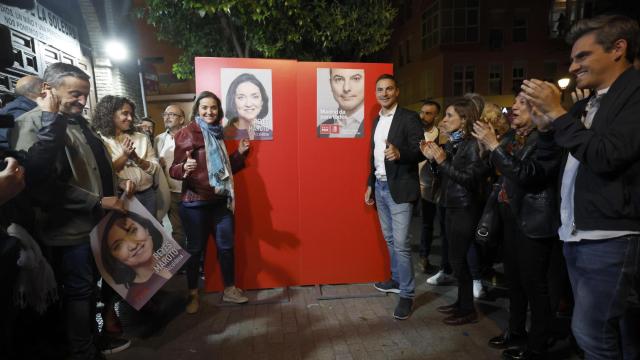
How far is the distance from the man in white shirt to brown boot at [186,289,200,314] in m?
1.15

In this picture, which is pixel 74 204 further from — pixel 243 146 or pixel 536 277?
pixel 536 277

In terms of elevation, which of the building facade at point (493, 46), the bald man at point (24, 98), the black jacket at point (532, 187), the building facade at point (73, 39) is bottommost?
the black jacket at point (532, 187)

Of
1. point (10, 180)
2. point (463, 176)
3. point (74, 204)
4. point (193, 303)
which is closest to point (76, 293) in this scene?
point (74, 204)

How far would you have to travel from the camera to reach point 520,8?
2209 cm

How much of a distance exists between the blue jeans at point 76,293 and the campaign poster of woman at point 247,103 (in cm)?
177

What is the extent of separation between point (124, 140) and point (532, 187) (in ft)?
11.0

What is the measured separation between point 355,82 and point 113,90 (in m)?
8.30

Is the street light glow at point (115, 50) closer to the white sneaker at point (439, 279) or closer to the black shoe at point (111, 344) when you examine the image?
the black shoe at point (111, 344)

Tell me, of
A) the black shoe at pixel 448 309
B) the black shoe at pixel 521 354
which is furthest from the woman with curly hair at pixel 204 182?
the black shoe at pixel 521 354

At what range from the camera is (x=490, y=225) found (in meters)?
2.98

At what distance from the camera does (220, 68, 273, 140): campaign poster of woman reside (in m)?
3.70

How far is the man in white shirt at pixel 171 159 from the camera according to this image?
A: 4438 millimetres

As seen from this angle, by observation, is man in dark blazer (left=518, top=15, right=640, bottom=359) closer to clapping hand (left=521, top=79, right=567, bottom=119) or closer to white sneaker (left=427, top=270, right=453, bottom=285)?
clapping hand (left=521, top=79, right=567, bottom=119)

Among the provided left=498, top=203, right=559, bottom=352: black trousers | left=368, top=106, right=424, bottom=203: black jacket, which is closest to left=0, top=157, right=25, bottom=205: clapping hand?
left=368, top=106, right=424, bottom=203: black jacket
